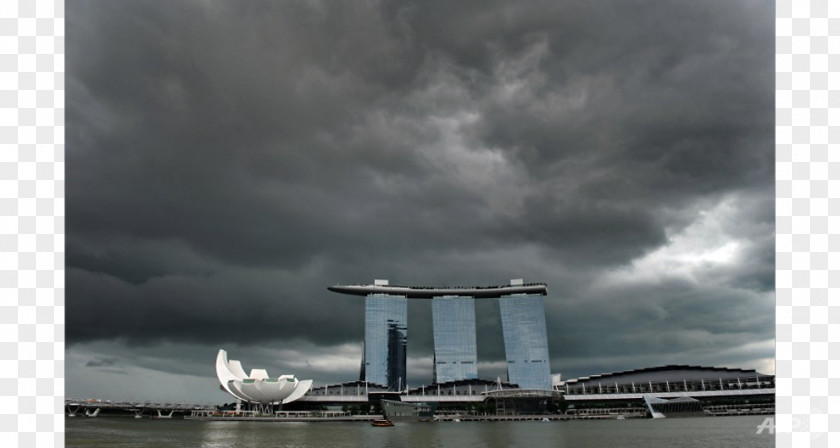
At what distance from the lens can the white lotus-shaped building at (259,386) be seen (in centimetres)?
16175

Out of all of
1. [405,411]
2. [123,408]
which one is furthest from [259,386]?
[123,408]

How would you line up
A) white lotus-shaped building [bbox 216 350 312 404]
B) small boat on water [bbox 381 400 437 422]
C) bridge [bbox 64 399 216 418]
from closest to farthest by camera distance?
1. small boat on water [bbox 381 400 437 422]
2. white lotus-shaped building [bbox 216 350 312 404]
3. bridge [bbox 64 399 216 418]

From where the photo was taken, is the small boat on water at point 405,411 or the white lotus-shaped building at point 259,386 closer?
the small boat on water at point 405,411

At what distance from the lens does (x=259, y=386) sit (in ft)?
528

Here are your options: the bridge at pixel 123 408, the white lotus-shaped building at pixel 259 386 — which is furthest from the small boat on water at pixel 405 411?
the bridge at pixel 123 408

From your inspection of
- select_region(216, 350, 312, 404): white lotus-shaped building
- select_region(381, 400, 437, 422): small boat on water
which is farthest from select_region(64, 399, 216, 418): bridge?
select_region(381, 400, 437, 422): small boat on water

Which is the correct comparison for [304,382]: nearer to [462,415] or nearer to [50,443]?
[462,415]

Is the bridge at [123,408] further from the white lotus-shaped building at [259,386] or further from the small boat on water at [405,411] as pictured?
the small boat on water at [405,411]

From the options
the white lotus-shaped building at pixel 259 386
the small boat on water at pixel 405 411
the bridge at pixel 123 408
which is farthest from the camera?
the bridge at pixel 123 408

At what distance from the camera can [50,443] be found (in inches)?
639

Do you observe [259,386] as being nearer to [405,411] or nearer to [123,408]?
[405,411]

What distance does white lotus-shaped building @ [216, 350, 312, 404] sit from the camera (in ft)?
531

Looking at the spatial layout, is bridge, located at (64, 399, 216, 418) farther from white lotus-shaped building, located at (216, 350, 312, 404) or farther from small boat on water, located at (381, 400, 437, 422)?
small boat on water, located at (381, 400, 437, 422)

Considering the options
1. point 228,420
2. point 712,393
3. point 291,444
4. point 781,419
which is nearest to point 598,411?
point 712,393
